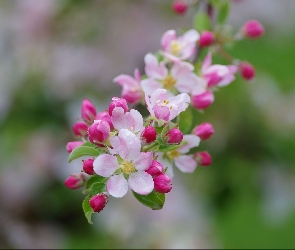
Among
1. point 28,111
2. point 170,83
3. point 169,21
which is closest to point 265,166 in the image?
point 169,21

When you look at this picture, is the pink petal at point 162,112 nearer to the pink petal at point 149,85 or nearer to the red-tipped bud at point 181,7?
the pink petal at point 149,85

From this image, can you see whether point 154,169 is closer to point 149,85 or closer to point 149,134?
point 149,134

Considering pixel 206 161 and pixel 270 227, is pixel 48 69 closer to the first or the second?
pixel 270 227

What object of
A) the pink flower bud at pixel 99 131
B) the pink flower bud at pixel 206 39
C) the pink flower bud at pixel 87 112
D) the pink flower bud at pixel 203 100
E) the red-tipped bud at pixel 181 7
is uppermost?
the red-tipped bud at pixel 181 7

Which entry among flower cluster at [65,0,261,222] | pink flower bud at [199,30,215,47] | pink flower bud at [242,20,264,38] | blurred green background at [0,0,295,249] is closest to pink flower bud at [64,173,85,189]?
flower cluster at [65,0,261,222]

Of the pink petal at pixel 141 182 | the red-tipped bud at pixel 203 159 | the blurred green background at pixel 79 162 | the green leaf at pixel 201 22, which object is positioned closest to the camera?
the pink petal at pixel 141 182

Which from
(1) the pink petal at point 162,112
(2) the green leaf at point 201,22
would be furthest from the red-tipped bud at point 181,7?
(1) the pink petal at point 162,112
